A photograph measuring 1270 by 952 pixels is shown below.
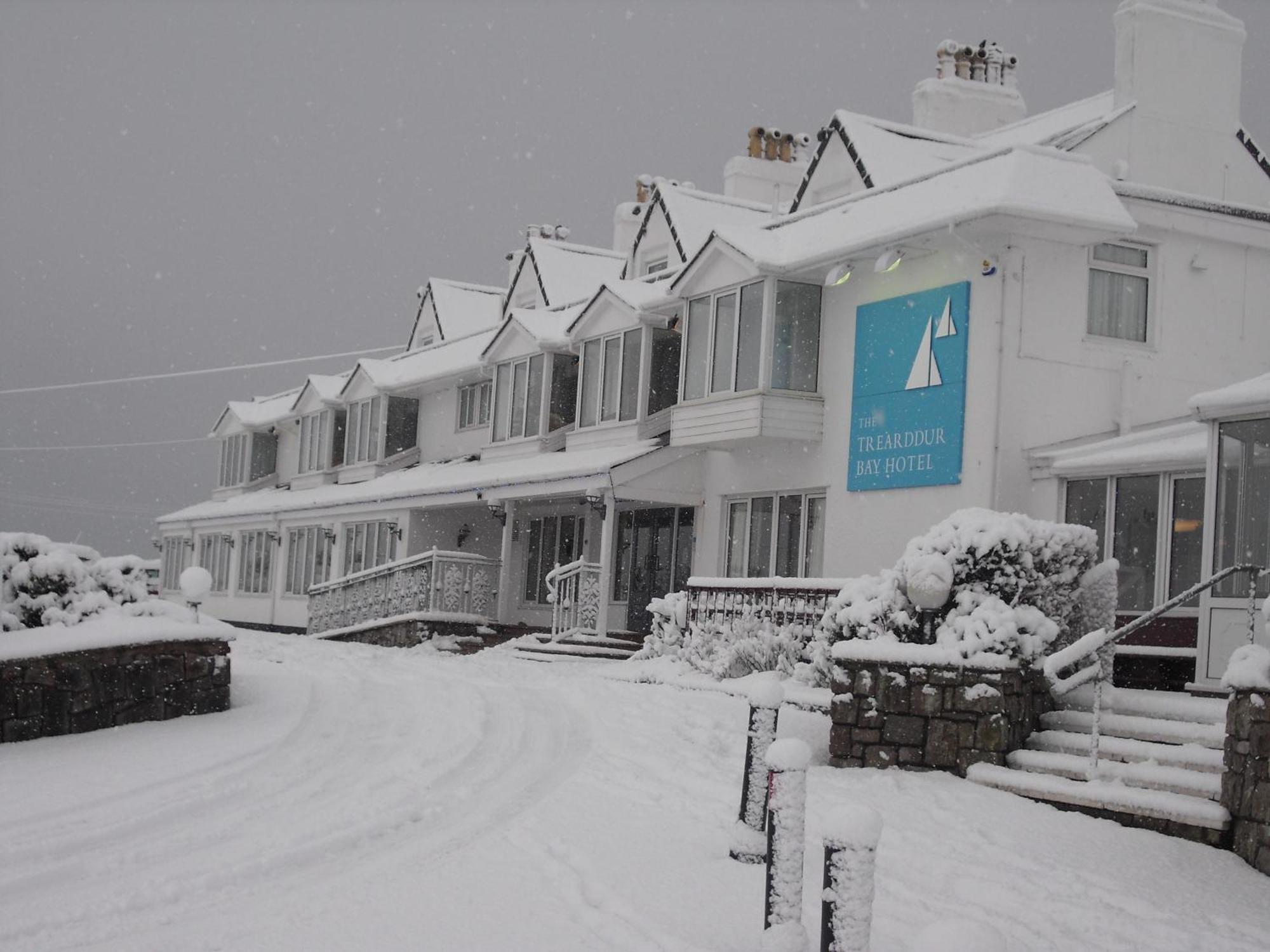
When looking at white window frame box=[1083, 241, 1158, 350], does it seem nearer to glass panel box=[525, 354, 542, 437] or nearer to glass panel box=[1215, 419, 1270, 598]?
glass panel box=[1215, 419, 1270, 598]

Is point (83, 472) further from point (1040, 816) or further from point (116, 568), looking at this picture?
point (1040, 816)

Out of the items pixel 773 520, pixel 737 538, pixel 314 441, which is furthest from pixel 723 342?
pixel 314 441

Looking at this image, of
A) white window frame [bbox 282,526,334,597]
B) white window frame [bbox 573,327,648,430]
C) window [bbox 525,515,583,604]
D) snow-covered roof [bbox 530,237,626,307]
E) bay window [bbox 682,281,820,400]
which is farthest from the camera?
white window frame [bbox 282,526,334,597]

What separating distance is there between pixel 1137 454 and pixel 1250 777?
6.73m

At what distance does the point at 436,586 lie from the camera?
2430 centimetres

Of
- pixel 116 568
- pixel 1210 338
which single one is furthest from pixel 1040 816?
pixel 1210 338

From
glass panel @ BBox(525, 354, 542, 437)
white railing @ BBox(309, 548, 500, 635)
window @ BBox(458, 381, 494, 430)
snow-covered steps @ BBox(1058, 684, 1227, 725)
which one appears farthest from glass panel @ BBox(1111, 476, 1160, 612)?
window @ BBox(458, 381, 494, 430)

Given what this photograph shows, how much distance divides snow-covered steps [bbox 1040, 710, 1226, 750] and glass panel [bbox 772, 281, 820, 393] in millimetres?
8734

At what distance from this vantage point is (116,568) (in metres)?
12.6

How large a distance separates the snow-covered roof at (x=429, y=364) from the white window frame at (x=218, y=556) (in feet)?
23.9

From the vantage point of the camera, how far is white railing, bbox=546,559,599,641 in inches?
826

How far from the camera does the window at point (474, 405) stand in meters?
29.1

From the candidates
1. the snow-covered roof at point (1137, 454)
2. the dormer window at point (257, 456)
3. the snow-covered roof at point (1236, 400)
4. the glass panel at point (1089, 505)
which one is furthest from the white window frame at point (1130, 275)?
the dormer window at point (257, 456)

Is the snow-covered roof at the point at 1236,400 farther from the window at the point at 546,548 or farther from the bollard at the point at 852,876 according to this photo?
the window at the point at 546,548
